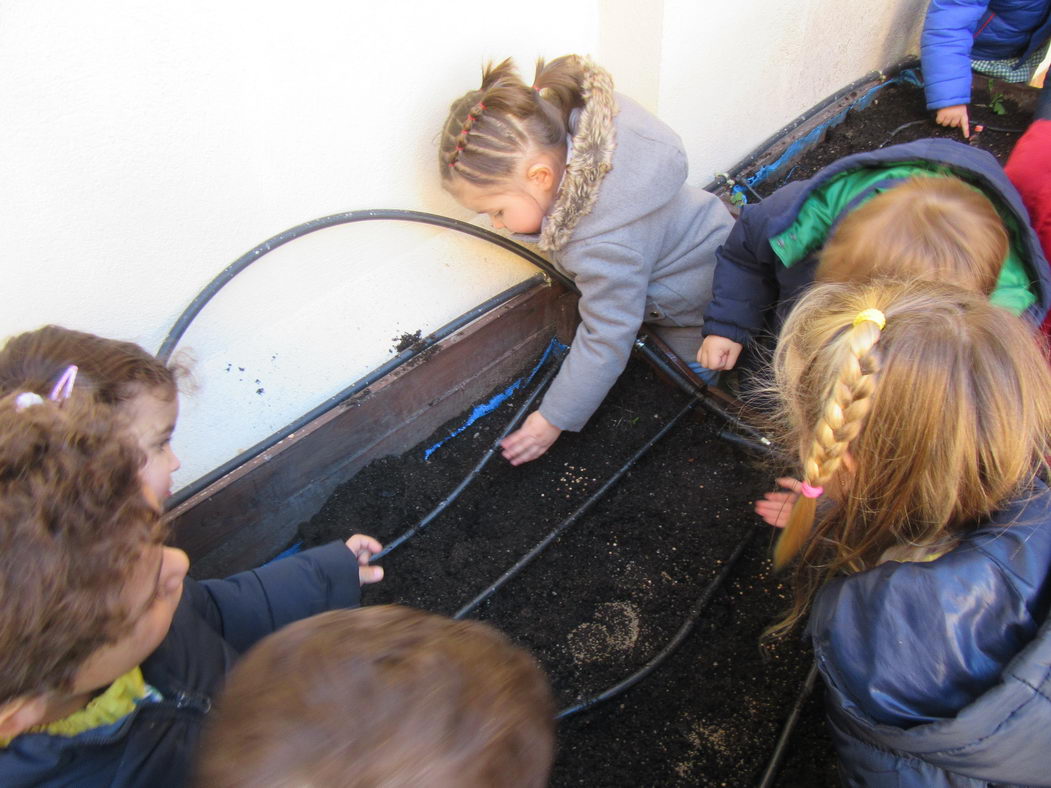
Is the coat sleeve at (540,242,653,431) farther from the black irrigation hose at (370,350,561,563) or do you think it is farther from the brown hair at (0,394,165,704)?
the brown hair at (0,394,165,704)

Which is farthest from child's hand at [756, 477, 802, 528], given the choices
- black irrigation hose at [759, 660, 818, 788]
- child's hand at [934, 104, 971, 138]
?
child's hand at [934, 104, 971, 138]

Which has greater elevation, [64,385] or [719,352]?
[64,385]

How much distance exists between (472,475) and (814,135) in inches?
79.0

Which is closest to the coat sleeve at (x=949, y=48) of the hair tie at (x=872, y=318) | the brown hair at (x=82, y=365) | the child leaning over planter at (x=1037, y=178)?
the child leaning over planter at (x=1037, y=178)

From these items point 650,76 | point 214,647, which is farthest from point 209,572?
point 650,76

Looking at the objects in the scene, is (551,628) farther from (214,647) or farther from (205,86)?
(205,86)

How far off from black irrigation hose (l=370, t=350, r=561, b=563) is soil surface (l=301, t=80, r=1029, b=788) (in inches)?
1.1

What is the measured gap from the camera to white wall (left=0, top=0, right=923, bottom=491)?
111cm

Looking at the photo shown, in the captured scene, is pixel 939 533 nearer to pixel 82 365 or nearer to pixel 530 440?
pixel 530 440

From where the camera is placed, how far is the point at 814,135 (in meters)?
2.73

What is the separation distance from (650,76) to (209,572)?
1.76 meters

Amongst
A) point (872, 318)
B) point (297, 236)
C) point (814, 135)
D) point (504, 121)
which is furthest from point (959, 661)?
point (814, 135)

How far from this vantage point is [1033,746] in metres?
0.82

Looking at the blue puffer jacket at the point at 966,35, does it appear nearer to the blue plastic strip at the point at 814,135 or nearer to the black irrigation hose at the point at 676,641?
the blue plastic strip at the point at 814,135
